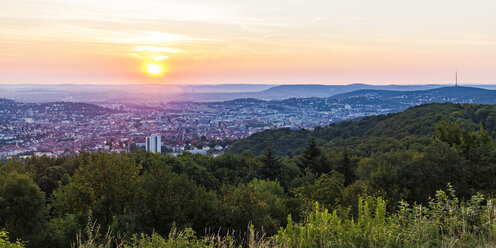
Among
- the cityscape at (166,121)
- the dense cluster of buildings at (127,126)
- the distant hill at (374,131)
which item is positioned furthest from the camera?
the cityscape at (166,121)

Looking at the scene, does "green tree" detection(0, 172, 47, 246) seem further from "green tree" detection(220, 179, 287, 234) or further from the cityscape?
the cityscape

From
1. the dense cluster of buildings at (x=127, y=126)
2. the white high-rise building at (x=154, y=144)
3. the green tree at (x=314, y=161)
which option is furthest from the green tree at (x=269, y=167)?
the white high-rise building at (x=154, y=144)

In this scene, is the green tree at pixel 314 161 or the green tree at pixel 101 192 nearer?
the green tree at pixel 101 192

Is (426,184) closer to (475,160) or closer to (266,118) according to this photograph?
(475,160)

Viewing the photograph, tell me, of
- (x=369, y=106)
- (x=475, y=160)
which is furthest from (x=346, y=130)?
(x=369, y=106)

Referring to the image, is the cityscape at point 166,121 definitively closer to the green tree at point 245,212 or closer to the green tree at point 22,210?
the green tree at point 22,210

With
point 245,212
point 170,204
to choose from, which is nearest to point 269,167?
point 245,212

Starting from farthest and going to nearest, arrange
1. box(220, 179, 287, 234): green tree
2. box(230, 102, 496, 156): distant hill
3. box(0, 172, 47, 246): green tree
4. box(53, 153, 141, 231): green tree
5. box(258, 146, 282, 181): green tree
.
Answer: box(230, 102, 496, 156): distant hill
box(258, 146, 282, 181): green tree
box(53, 153, 141, 231): green tree
box(220, 179, 287, 234): green tree
box(0, 172, 47, 246): green tree

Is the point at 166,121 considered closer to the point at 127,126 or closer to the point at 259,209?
the point at 127,126

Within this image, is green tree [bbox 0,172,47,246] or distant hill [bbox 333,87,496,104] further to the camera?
distant hill [bbox 333,87,496,104]

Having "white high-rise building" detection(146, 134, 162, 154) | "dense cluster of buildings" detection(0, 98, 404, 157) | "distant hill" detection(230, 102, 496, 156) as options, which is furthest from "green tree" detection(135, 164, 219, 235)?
"white high-rise building" detection(146, 134, 162, 154)
